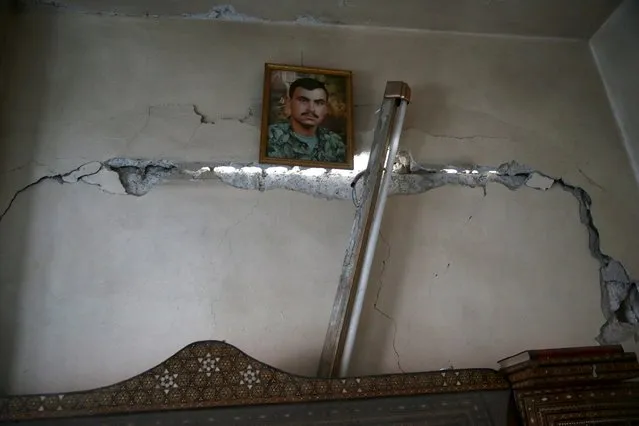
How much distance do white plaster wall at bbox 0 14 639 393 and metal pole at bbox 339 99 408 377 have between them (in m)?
0.10

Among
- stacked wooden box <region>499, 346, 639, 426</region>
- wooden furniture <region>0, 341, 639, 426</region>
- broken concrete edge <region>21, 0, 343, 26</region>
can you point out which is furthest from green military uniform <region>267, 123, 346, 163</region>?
stacked wooden box <region>499, 346, 639, 426</region>

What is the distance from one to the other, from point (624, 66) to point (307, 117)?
1412mm

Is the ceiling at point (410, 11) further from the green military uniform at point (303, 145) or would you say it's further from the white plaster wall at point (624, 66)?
the green military uniform at point (303, 145)

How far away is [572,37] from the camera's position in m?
2.55

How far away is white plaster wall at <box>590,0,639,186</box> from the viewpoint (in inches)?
90.0

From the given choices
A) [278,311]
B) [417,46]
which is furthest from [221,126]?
[417,46]

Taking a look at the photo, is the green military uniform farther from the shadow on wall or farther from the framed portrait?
the shadow on wall

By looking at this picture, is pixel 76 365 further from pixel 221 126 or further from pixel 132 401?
pixel 221 126

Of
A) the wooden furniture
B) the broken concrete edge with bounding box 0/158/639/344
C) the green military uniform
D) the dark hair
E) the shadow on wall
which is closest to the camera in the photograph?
the wooden furniture

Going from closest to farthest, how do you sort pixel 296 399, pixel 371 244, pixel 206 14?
pixel 296 399
pixel 371 244
pixel 206 14

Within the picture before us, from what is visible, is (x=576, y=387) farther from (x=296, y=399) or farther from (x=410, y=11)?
(x=410, y=11)

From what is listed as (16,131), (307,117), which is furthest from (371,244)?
(16,131)

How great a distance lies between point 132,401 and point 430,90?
1.64 m

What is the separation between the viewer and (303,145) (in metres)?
2.08
